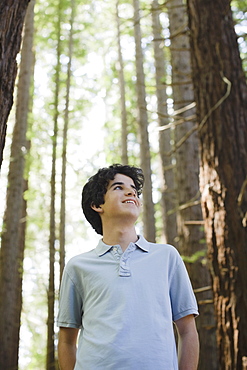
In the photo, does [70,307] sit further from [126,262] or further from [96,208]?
[96,208]

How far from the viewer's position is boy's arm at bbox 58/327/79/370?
2.20 meters

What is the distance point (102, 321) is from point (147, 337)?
205mm

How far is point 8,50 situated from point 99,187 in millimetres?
813

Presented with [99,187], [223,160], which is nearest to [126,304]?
[99,187]

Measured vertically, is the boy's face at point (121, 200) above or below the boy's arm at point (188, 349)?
above

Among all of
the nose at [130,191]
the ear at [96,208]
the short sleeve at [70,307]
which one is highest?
the nose at [130,191]

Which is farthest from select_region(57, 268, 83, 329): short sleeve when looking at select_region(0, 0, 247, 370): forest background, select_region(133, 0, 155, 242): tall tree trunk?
select_region(133, 0, 155, 242): tall tree trunk

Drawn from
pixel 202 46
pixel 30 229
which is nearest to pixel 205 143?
pixel 202 46

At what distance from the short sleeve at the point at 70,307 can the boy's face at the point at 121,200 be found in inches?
15.4

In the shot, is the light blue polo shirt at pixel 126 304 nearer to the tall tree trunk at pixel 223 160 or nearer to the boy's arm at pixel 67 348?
the boy's arm at pixel 67 348

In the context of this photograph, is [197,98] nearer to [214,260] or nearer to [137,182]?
[214,260]

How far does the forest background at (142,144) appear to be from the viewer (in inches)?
157

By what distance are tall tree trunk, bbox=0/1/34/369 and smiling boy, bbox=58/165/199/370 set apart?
7.42 m

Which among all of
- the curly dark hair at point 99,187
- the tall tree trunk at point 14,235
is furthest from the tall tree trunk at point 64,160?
the curly dark hair at point 99,187
